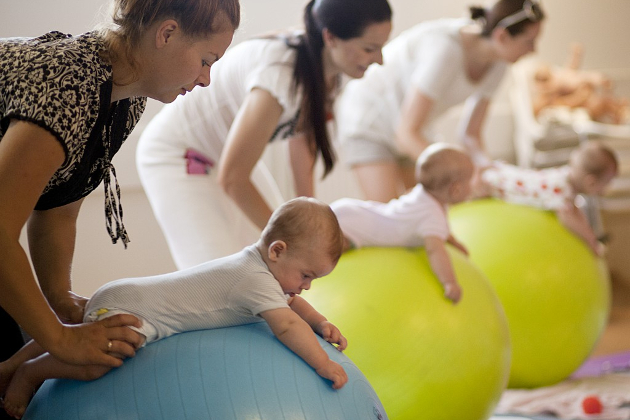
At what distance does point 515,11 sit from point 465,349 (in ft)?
4.79

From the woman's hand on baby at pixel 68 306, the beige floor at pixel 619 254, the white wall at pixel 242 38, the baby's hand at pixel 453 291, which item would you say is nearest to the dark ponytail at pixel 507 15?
the white wall at pixel 242 38

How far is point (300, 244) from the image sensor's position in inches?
54.0

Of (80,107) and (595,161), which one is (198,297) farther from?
(595,161)

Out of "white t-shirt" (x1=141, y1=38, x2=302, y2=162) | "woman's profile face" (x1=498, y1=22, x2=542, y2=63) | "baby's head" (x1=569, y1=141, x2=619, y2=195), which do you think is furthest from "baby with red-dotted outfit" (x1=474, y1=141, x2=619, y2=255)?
"white t-shirt" (x1=141, y1=38, x2=302, y2=162)

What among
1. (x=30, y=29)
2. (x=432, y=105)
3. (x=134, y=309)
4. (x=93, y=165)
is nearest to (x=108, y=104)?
(x=93, y=165)

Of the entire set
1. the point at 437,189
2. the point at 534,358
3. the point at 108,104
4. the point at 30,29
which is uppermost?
the point at 30,29

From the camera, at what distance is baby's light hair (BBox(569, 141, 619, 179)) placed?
2996mm

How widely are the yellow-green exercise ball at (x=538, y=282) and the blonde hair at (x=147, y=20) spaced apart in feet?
5.35

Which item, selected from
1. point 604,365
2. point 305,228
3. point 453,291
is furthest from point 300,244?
point 604,365

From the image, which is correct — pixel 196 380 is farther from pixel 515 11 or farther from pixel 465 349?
pixel 515 11

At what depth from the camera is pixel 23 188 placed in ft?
3.49

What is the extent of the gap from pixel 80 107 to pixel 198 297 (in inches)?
15.7

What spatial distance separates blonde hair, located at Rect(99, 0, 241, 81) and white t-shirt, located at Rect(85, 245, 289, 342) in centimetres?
37

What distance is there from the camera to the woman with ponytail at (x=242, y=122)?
1.92 m
